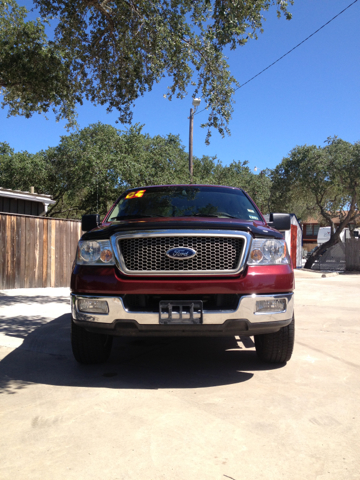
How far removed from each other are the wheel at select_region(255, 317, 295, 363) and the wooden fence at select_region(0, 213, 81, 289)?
7757mm

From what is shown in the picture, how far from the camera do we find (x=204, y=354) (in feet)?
16.5

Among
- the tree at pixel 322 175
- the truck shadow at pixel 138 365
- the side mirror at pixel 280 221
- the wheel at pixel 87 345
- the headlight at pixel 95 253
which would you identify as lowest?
the truck shadow at pixel 138 365

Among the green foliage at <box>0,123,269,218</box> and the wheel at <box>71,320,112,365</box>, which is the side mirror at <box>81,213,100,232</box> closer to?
the wheel at <box>71,320,112,365</box>

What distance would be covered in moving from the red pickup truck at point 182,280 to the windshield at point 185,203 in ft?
2.54

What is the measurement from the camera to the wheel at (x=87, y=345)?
4.29 meters

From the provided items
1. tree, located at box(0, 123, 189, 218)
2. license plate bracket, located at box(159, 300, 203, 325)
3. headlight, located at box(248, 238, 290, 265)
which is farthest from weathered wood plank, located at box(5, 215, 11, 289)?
tree, located at box(0, 123, 189, 218)

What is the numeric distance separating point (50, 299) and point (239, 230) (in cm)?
660

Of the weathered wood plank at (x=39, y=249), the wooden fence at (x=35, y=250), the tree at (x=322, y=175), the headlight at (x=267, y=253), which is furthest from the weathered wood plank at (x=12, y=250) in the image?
the tree at (x=322, y=175)

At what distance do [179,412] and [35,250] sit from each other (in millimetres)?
8947

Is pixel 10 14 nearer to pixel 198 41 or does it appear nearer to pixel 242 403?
pixel 198 41

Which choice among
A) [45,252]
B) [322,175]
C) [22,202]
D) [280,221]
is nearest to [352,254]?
[322,175]

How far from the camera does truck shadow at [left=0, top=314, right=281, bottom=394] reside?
4.03 metres

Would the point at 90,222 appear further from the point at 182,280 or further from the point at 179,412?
the point at 179,412

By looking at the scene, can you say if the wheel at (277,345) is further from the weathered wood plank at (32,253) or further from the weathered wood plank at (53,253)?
the weathered wood plank at (53,253)
